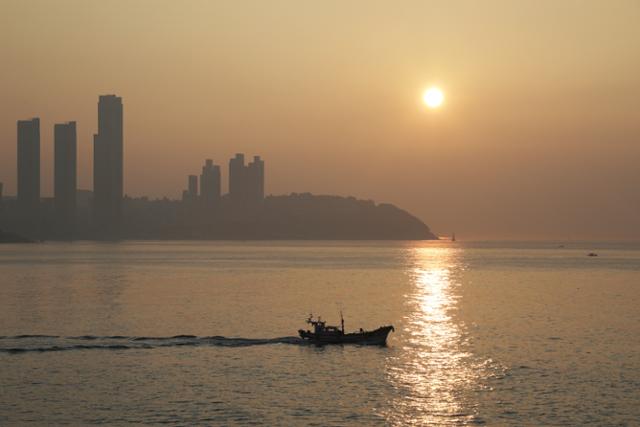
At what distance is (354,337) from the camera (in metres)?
93.2

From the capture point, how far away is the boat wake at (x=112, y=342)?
291 ft

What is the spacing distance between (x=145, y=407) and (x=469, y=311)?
3254 inches

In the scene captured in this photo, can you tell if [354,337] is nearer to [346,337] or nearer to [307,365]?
[346,337]

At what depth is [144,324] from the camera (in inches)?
4402

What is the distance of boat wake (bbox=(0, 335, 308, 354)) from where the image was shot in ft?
291

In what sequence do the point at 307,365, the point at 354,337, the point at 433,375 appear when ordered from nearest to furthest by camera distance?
the point at 433,375 < the point at 307,365 < the point at 354,337

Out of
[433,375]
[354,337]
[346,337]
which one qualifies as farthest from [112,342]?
[433,375]

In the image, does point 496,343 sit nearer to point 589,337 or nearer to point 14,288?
point 589,337

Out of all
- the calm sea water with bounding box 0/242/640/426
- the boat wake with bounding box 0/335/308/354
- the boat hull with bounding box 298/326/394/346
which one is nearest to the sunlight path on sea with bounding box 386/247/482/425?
the calm sea water with bounding box 0/242/640/426

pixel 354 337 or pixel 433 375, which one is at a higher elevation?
pixel 354 337

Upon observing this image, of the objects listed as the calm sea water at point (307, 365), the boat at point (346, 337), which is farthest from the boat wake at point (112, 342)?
the boat at point (346, 337)

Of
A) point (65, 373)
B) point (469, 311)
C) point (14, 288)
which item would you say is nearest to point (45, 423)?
point (65, 373)

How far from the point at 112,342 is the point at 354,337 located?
85.4ft

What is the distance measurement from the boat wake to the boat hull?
6.23ft
